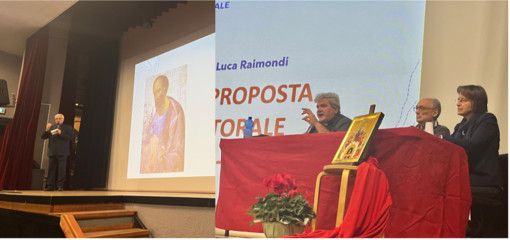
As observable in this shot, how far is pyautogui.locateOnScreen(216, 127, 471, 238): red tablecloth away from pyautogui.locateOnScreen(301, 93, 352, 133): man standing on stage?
0.32m

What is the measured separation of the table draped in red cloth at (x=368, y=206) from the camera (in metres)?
2.07

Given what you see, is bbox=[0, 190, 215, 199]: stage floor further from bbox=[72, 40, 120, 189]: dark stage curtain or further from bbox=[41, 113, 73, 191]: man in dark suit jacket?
bbox=[72, 40, 120, 189]: dark stage curtain

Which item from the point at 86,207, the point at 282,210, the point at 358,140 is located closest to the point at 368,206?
the point at 358,140

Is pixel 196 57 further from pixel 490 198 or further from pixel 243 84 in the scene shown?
pixel 490 198

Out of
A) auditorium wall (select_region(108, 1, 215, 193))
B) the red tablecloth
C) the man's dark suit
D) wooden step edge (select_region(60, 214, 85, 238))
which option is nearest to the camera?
the red tablecloth

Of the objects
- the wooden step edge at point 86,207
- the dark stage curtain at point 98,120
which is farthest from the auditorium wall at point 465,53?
the dark stage curtain at point 98,120

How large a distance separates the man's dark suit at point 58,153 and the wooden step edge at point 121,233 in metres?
0.70

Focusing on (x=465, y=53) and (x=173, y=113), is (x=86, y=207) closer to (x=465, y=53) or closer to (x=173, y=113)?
→ (x=173, y=113)

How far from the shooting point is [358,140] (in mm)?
2174

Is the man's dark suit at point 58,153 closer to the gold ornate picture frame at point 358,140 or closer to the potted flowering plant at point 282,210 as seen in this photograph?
the potted flowering plant at point 282,210

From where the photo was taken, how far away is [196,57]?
3238 mm

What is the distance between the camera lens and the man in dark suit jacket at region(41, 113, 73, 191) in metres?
3.12

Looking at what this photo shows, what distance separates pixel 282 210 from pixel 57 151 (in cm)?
204

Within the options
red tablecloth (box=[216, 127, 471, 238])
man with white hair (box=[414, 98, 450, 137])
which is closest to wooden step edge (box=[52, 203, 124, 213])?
red tablecloth (box=[216, 127, 471, 238])
